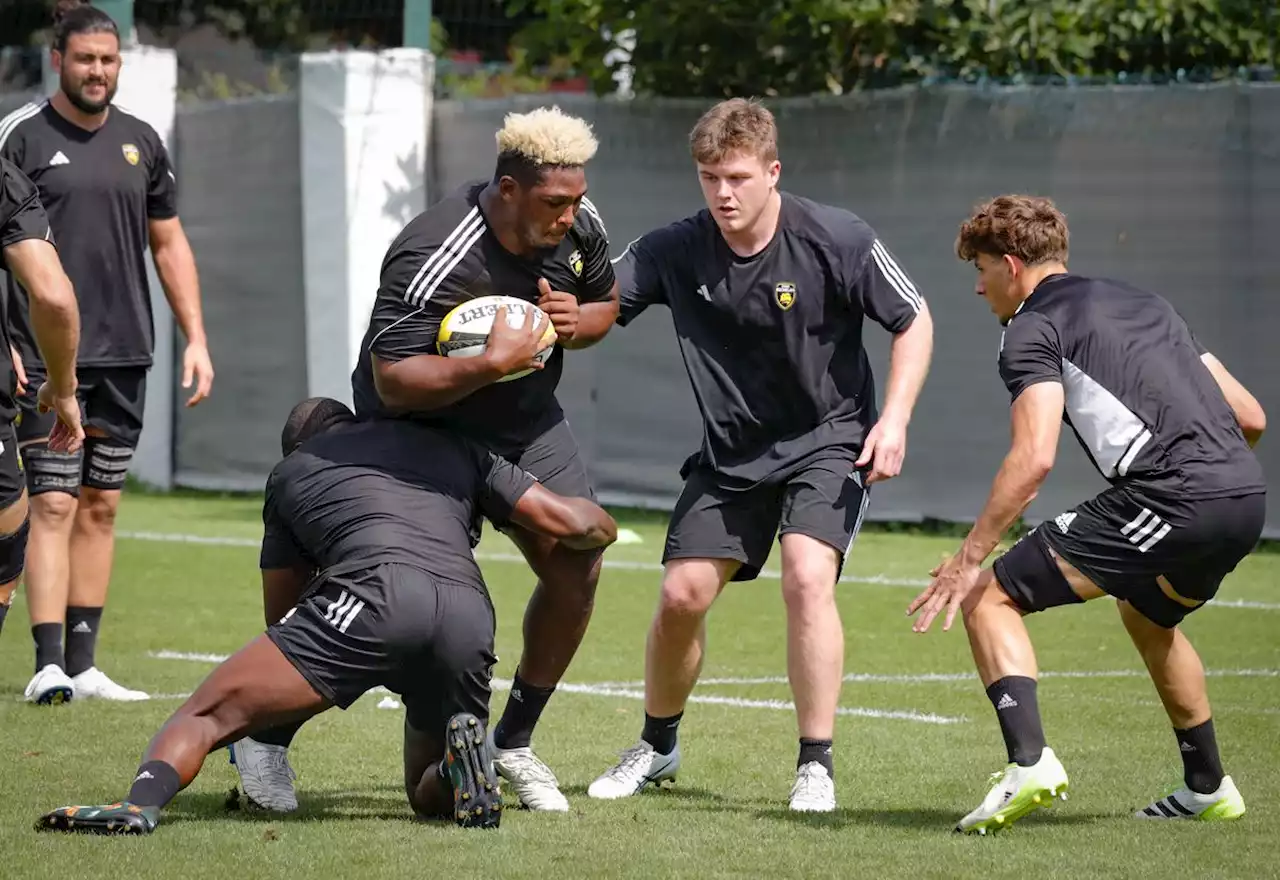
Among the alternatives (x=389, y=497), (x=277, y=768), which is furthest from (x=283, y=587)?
(x=389, y=497)

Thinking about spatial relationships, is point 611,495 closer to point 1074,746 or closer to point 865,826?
point 1074,746

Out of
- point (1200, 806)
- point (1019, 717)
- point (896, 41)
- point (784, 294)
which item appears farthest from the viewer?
point (896, 41)

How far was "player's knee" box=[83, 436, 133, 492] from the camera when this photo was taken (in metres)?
8.27

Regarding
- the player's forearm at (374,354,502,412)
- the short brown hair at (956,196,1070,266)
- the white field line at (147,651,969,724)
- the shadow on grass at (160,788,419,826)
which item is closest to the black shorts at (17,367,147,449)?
the white field line at (147,651,969,724)

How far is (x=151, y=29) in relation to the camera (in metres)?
25.5

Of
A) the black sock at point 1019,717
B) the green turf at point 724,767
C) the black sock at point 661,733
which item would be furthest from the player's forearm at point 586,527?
the black sock at point 1019,717

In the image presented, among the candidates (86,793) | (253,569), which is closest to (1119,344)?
(86,793)

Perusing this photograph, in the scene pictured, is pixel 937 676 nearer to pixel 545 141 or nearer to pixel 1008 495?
pixel 1008 495

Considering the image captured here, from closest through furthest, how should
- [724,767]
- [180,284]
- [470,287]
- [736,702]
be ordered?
1. [470,287]
2. [724,767]
3. [736,702]
4. [180,284]

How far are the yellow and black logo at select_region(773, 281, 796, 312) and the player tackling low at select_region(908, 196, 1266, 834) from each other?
751mm

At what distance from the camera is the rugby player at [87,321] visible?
26.5 feet

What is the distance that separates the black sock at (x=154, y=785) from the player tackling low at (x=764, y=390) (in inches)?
57.8

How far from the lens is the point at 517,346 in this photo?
5.80 meters

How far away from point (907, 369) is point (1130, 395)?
85 centimetres
